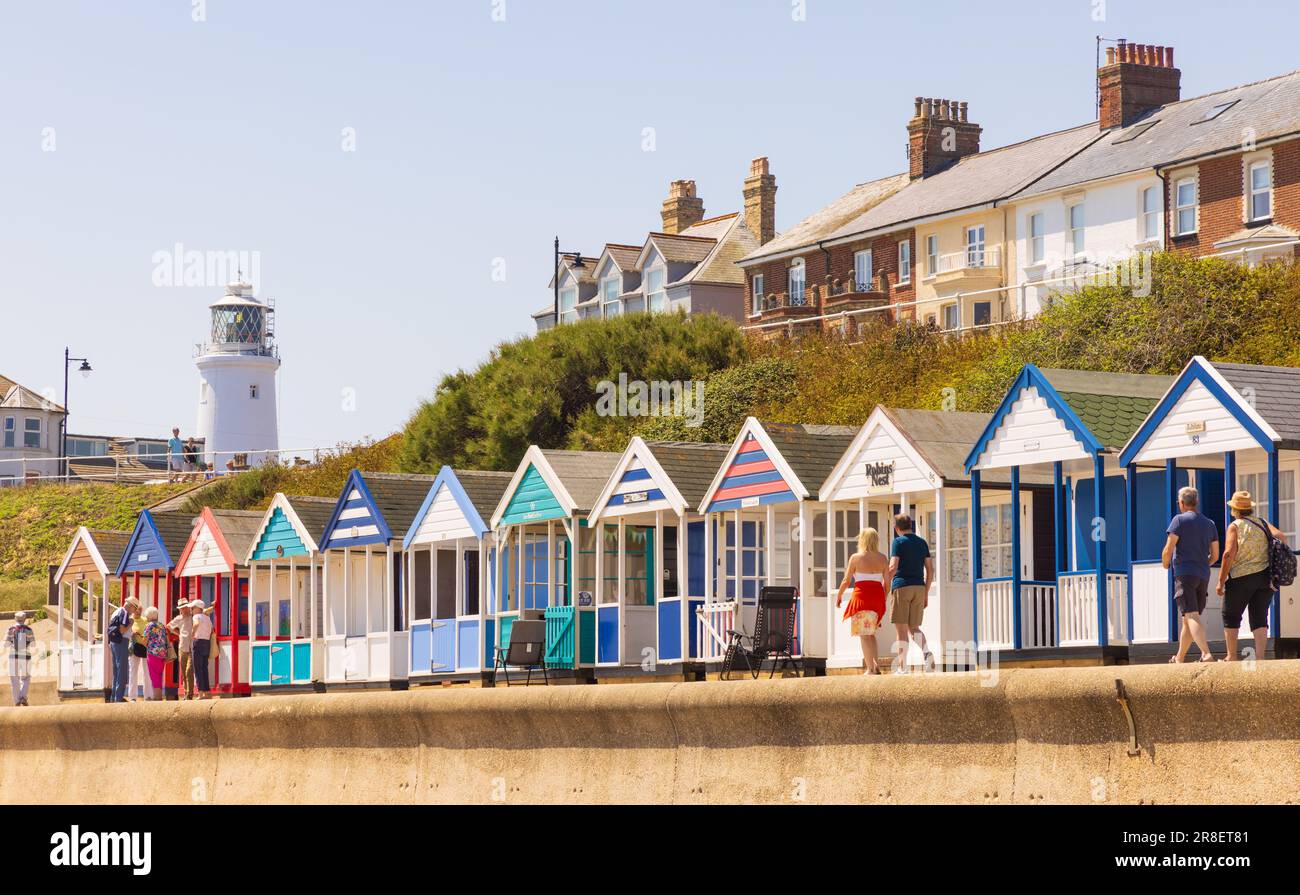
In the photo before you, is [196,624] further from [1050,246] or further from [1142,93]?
[1142,93]

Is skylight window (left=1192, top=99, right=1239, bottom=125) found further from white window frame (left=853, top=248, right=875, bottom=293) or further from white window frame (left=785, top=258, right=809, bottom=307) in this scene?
white window frame (left=785, top=258, right=809, bottom=307)

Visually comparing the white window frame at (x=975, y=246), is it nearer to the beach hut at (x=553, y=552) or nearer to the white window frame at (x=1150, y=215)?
the white window frame at (x=1150, y=215)

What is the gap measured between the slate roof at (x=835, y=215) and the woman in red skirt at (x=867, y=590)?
4622cm

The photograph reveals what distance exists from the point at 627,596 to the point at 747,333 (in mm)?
28127

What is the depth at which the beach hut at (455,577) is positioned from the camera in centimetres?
2817

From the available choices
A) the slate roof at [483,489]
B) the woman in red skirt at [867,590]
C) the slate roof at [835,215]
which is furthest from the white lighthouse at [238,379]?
the woman in red skirt at [867,590]

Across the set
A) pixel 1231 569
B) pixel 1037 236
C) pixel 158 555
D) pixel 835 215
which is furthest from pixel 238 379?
pixel 1231 569

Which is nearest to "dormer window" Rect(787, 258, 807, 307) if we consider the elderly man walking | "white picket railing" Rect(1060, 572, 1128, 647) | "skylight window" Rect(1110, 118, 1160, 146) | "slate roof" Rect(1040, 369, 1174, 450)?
"skylight window" Rect(1110, 118, 1160, 146)

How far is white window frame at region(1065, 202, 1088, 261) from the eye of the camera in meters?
54.5

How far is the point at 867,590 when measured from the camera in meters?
19.4

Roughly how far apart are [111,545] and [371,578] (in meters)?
8.49

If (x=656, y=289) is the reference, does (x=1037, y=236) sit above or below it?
below

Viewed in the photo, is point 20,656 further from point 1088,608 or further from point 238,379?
point 238,379

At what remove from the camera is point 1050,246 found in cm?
5575
